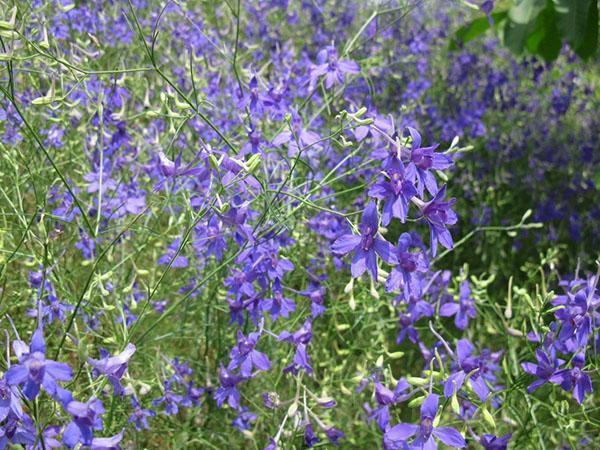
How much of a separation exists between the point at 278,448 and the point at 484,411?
425 mm

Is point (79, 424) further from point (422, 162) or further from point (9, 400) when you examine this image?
point (422, 162)

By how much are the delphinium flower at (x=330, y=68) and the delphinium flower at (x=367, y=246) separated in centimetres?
66

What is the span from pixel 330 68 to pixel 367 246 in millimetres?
740

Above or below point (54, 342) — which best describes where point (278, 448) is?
above

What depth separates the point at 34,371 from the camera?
0.90m

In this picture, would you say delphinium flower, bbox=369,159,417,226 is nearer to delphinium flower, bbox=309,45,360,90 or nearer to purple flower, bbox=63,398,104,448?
purple flower, bbox=63,398,104,448

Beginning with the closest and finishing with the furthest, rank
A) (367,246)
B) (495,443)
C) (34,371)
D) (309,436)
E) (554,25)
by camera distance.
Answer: (34,371)
(367,246)
(495,443)
(309,436)
(554,25)

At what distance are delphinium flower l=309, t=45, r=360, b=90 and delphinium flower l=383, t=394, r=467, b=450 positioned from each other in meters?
0.88

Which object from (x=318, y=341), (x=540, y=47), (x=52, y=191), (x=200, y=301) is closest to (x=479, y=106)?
(x=540, y=47)

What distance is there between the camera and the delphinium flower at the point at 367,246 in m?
1.09

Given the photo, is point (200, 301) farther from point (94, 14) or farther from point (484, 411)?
point (94, 14)

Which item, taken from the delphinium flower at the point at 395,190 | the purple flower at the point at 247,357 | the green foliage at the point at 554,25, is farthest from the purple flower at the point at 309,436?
the green foliage at the point at 554,25

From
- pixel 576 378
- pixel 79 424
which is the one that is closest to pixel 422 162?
pixel 576 378

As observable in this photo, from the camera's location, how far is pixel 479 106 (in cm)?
371
